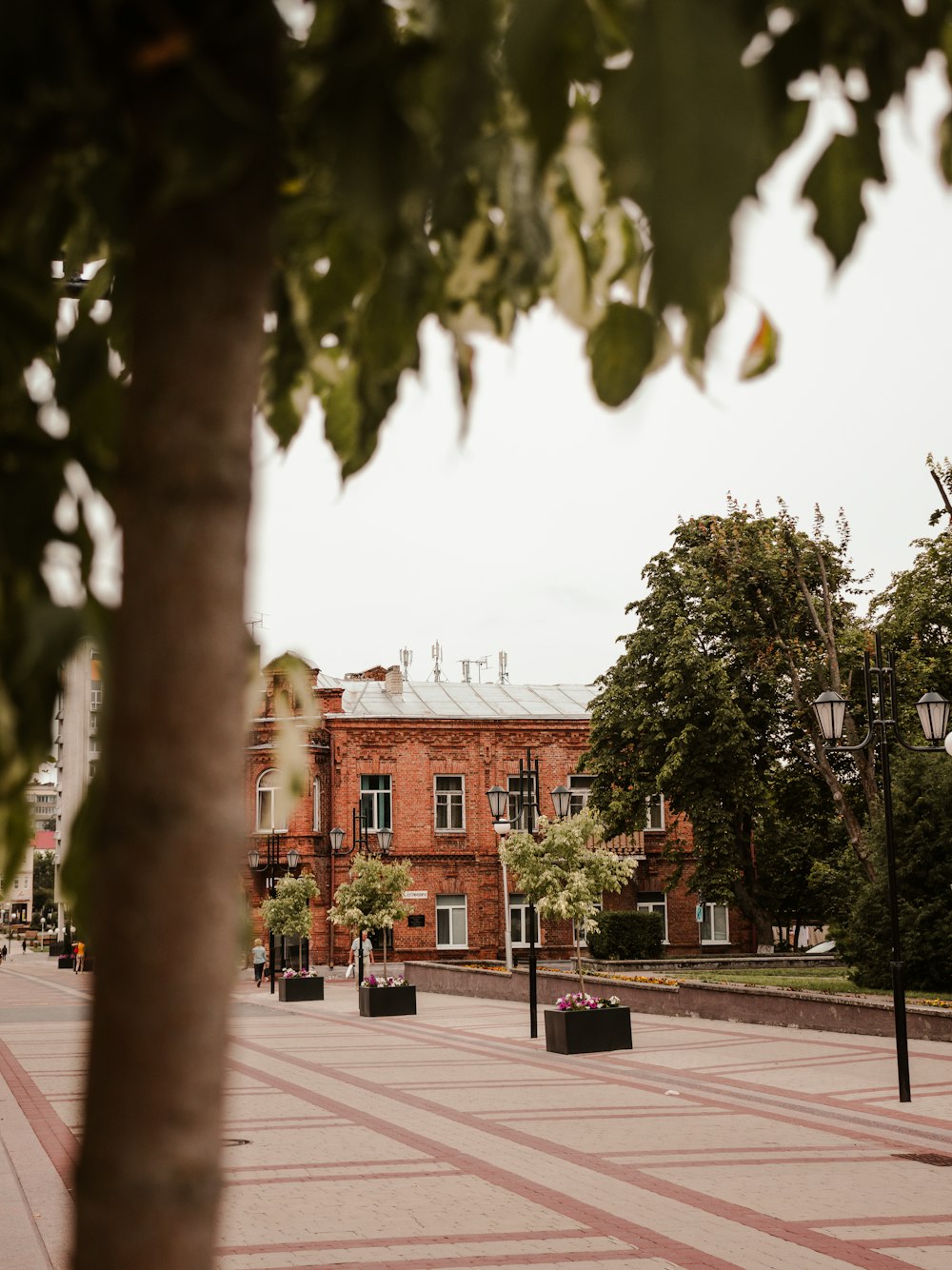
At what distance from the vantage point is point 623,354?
5.46ft

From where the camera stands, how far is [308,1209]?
32.5ft

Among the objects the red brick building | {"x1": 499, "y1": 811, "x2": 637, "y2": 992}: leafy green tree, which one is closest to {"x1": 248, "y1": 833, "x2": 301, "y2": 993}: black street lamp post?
the red brick building

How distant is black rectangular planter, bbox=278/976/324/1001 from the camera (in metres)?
35.5

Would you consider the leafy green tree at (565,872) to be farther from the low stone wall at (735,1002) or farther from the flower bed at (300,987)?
the flower bed at (300,987)

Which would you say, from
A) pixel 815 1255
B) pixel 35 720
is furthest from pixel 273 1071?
pixel 35 720

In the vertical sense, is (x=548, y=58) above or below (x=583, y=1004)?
above

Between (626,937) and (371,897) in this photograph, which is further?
(626,937)

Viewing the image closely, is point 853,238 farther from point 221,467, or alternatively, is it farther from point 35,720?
point 35,720

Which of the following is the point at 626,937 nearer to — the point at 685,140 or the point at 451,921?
the point at 451,921

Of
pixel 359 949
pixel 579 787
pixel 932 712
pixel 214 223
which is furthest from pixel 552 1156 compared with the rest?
pixel 579 787

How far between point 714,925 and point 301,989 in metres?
22.7

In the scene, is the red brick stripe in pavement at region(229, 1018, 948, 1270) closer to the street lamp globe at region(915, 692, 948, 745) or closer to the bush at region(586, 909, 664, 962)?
the street lamp globe at region(915, 692, 948, 745)

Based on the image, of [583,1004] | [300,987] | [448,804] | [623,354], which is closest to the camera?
[623,354]

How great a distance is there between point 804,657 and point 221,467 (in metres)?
34.8
